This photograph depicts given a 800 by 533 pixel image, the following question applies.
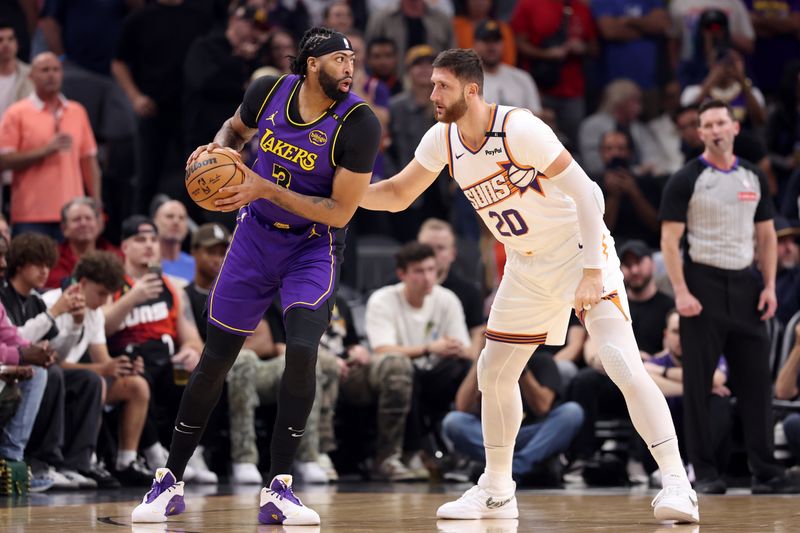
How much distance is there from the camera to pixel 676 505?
579 cm

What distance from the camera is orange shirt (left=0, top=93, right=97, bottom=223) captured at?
10.4 m

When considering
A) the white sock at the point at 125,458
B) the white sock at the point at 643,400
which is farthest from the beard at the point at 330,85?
the white sock at the point at 125,458

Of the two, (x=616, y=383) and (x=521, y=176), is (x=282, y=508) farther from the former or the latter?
(x=521, y=176)

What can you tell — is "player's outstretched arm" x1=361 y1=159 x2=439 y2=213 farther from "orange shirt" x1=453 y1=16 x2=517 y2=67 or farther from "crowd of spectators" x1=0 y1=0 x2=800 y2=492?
"orange shirt" x1=453 y1=16 x2=517 y2=67

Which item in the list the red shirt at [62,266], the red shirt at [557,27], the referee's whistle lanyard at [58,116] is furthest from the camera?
the red shirt at [557,27]

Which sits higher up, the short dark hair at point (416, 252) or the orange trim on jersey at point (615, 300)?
the short dark hair at point (416, 252)

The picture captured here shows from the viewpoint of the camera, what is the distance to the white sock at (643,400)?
592 centimetres

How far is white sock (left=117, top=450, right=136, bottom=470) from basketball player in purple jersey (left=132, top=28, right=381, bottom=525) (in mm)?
2815

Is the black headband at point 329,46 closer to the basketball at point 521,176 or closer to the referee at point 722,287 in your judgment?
the basketball at point 521,176

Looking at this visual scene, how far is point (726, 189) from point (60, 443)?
4.63 metres

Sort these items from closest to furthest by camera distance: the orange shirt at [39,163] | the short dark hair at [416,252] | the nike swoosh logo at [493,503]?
1. the nike swoosh logo at [493,503]
2. the short dark hair at [416,252]
3. the orange shirt at [39,163]

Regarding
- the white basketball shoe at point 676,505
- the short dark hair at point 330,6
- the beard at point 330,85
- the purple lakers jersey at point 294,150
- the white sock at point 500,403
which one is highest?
the short dark hair at point 330,6

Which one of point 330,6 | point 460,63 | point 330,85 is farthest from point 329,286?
point 330,6

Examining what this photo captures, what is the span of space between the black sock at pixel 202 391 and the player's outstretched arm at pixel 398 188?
986mm
